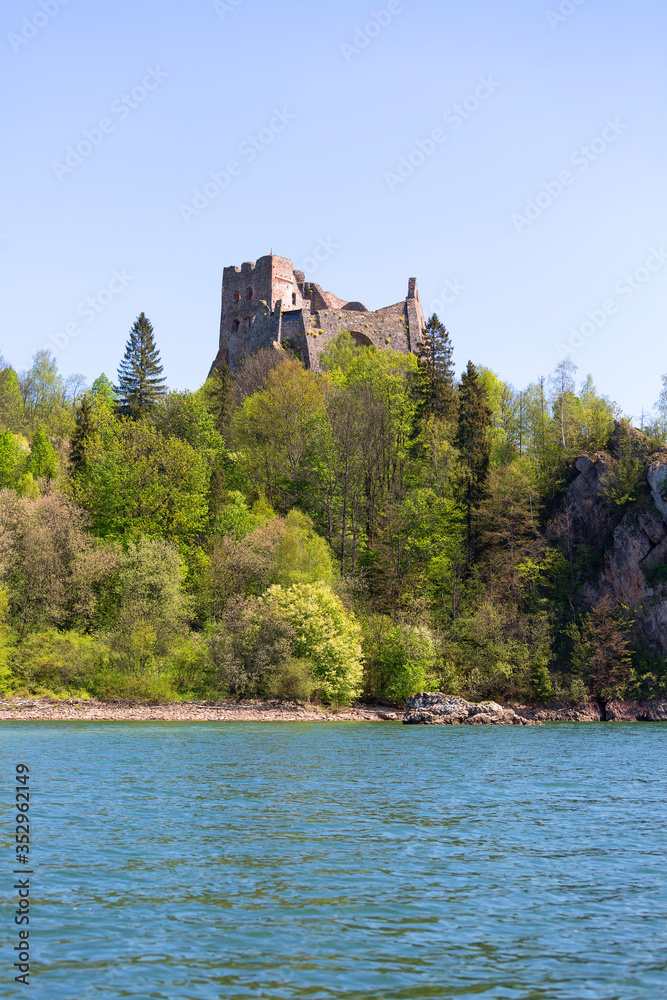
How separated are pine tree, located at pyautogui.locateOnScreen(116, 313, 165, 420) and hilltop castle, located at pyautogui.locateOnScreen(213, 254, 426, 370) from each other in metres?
16.1

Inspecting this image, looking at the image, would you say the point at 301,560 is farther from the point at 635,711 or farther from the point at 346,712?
the point at 635,711

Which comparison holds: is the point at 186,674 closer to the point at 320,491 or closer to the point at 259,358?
the point at 320,491

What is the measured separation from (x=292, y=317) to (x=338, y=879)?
272 feet

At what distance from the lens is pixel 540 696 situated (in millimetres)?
56938

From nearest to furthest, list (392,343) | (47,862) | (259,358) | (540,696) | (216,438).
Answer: (47,862) < (540,696) < (216,438) < (259,358) < (392,343)

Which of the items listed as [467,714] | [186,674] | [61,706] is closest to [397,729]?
[467,714]

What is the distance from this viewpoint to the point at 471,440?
6906 cm

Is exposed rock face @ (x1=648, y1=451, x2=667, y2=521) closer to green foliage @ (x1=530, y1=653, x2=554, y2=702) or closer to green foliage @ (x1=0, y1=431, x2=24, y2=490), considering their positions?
green foliage @ (x1=530, y1=653, x2=554, y2=702)

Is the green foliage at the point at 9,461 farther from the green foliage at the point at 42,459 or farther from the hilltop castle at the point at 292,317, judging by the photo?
the hilltop castle at the point at 292,317

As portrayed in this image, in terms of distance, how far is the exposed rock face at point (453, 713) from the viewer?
4962 centimetres

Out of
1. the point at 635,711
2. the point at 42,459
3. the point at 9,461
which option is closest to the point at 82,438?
the point at 42,459

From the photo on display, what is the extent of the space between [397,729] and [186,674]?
47.3 ft

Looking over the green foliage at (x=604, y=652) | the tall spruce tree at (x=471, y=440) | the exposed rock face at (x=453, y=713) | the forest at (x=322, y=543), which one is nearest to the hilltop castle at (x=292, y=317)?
the forest at (x=322, y=543)

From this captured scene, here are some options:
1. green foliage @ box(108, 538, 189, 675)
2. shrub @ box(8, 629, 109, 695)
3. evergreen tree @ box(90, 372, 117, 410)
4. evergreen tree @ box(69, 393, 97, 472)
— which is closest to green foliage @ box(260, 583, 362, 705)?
green foliage @ box(108, 538, 189, 675)
